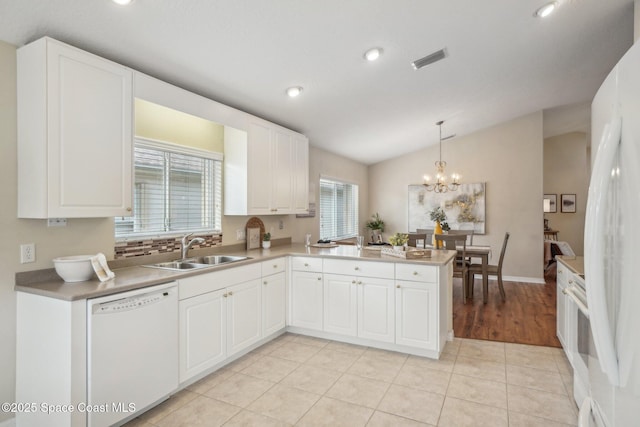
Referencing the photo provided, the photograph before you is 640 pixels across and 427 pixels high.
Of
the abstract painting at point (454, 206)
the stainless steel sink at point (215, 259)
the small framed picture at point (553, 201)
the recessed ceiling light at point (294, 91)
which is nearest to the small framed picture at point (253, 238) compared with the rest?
the stainless steel sink at point (215, 259)

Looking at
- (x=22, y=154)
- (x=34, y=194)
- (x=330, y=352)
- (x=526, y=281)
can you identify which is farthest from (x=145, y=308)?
(x=526, y=281)

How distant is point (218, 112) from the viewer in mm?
3275

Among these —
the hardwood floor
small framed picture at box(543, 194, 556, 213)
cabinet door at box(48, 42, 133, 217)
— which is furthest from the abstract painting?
cabinet door at box(48, 42, 133, 217)

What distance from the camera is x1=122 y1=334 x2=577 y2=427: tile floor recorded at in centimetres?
223

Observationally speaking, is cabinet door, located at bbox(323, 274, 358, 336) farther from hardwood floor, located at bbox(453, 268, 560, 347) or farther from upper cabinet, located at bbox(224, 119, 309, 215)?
hardwood floor, located at bbox(453, 268, 560, 347)

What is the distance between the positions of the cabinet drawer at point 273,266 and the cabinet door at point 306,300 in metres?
0.15

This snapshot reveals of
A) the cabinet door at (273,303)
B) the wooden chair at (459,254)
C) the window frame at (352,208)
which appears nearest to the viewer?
the cabinet door at (273,303)

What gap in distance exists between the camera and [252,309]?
3184mm

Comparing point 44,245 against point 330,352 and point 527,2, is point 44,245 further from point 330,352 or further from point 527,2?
point 527,2

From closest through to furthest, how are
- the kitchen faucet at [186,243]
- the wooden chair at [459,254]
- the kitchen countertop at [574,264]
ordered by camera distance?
the kitchen countertop at [574,264] < the kitchen faucet at [186,243] < the wooden chair at [459,254]

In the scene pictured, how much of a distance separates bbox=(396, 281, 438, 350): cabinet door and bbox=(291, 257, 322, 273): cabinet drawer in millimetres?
825

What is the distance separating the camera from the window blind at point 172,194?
9.78 feet

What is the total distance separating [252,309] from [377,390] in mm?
1270

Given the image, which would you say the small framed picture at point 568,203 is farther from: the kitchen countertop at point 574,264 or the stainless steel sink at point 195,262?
the stainless steel sink at point 195,262
